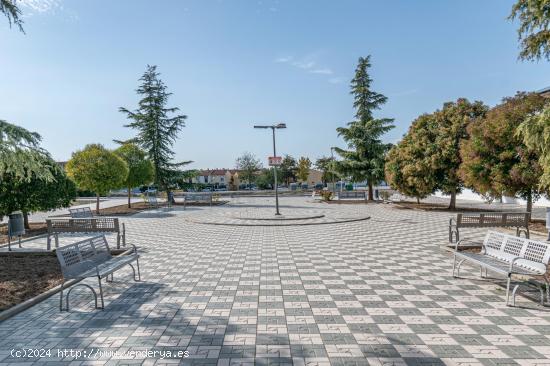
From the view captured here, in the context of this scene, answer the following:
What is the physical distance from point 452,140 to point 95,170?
21.4 meters

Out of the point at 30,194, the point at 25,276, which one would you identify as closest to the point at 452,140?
the point at 25,276

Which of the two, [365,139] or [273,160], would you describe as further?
[365,139]

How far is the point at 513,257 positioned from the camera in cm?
595

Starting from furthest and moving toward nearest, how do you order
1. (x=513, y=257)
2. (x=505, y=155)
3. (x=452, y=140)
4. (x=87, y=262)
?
(x=452, y=140) → (x=505, y=155) → (x=87, y=262) → (x=513, y=257)

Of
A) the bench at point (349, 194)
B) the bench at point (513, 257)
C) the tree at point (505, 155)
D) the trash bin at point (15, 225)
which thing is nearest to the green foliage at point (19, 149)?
the trash bin at point (15, 225)

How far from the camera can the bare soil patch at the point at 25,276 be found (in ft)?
20.1

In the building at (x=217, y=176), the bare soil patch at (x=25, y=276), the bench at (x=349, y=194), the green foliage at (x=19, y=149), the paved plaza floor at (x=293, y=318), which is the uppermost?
the building at (x=217, y=176)

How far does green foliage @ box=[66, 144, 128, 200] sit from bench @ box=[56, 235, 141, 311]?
53.2 feet

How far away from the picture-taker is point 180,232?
13.9m

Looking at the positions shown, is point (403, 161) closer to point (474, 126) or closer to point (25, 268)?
point (474, 126)

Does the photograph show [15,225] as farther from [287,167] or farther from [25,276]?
[287,167]

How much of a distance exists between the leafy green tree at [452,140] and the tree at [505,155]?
4.87m

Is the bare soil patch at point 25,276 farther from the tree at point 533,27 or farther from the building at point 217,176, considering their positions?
the building at point 217,176

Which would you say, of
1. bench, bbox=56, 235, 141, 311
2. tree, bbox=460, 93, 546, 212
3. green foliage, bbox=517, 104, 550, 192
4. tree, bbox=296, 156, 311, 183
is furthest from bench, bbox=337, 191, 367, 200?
tree, bbox=296, 156, 311, 183
